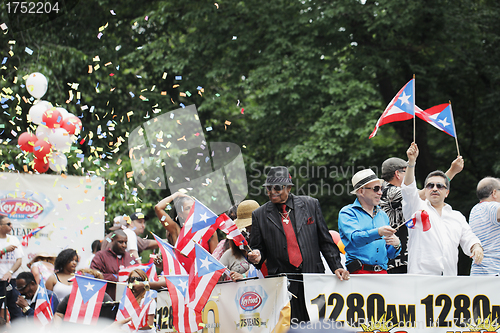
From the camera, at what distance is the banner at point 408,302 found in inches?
203

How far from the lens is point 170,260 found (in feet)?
20.1

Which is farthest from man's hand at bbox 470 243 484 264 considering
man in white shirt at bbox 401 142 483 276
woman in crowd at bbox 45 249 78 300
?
woman in crowd at bbox 45 249 78 300

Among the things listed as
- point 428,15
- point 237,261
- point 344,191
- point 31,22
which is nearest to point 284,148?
point 344,191

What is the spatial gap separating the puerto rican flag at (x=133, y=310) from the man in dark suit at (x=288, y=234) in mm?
1682

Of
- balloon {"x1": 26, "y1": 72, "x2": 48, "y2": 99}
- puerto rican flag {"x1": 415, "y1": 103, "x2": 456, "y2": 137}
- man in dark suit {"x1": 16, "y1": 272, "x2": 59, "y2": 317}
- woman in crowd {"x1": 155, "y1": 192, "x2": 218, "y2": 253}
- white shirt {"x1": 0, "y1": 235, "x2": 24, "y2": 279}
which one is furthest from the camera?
balloon {"x1": 26, "y1": 72, "x2": 48, "y2": 99}

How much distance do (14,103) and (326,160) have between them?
717 cm

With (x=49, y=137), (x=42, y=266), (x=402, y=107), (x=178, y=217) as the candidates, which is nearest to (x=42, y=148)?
(x=49, y=137)

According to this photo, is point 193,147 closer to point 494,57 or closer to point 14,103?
point 14,103

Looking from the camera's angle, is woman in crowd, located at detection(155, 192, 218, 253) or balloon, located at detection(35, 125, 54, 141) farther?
balloon, located at detection(35, 125, 54, 141)

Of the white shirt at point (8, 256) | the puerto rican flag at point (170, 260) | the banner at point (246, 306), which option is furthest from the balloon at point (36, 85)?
the banner at point (246, 306)

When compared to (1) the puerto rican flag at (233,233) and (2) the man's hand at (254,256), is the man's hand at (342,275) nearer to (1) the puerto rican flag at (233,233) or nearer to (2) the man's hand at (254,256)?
(2) the man's hand at (254,256)

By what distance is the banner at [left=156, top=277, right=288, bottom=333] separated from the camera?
5.26m

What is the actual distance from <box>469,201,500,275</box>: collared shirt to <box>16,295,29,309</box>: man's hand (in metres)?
5.86

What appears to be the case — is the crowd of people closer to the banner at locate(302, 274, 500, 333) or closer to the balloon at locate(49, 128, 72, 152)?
the banner at locate(302, 274, 500, 333)
